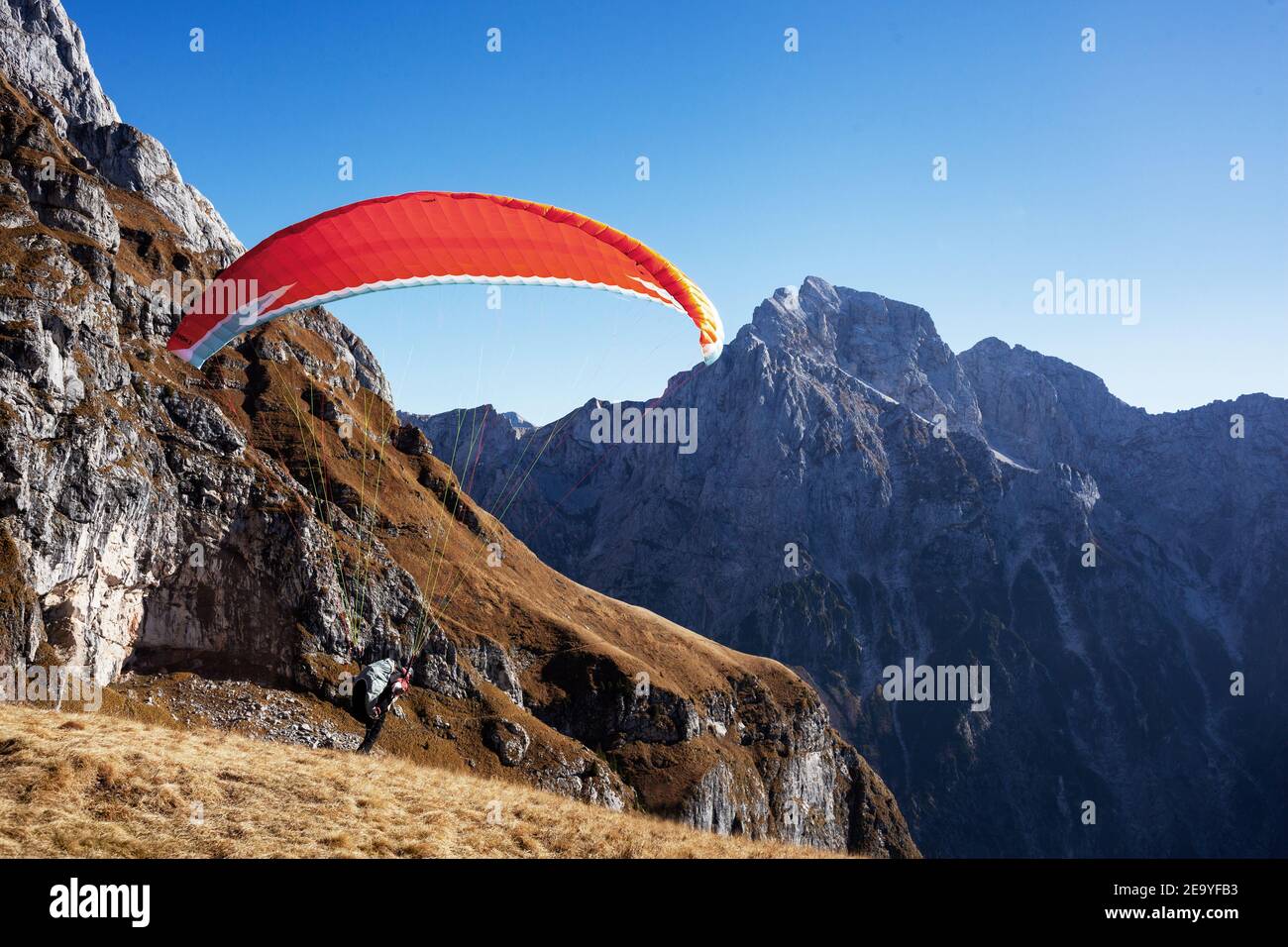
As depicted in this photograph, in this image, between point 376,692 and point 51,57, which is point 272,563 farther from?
point 51,57

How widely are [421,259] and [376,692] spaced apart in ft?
37.2

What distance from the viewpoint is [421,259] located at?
22.3 meters

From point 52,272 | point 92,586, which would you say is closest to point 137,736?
point 92,586

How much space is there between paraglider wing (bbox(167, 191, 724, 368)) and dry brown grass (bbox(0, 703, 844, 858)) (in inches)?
389

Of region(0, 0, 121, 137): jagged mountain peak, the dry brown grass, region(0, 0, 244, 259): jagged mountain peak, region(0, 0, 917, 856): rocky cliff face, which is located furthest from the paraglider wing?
region(0, 0, 121, 137): jagged mountain peak

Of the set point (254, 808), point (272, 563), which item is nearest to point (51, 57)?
point (272, 563)

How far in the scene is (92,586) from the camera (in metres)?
55.7

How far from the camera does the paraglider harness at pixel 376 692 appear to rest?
64.1 ft

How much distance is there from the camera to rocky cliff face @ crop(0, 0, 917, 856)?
55344 millimetres

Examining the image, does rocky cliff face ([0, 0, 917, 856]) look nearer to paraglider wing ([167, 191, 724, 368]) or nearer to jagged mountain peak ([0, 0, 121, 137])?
paraglider wing ([167, 191, 724, 368])

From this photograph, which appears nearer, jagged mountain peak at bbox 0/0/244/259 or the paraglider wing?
the paraglider wing

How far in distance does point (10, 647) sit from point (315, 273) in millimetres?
38754

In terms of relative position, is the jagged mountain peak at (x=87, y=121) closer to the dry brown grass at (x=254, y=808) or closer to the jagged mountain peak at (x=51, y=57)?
the jagged mountain peak at (x=51, y=57)
